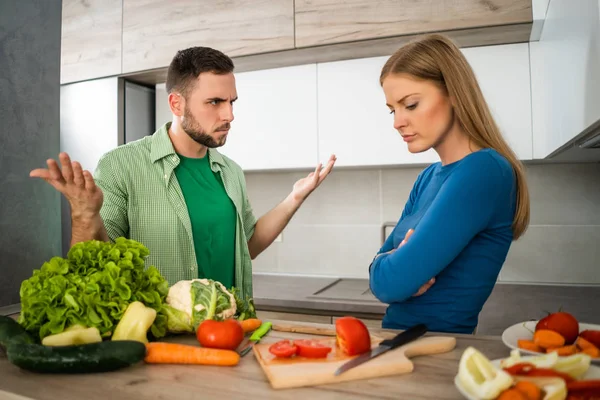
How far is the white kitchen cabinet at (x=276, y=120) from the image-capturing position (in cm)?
230

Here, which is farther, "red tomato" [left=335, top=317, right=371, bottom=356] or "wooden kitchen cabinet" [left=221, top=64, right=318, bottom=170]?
"wooden kitchen cabinet" [left=221, top=64, right=318, bottom=170]

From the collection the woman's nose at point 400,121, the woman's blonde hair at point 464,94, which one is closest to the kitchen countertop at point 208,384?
the woman's blonde hair at point 464,94

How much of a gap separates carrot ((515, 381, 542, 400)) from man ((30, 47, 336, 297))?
3.41 ft

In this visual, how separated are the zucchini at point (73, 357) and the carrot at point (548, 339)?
67 centimetres

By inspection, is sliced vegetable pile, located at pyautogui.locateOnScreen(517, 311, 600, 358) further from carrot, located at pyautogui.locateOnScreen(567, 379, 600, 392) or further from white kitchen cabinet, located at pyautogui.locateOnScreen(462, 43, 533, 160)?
white kitchen cabinet, located at pyautogui.locateOnScreen(462, 43, 533, 160)

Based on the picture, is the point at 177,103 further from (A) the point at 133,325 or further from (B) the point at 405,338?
(B) the point at 405,338

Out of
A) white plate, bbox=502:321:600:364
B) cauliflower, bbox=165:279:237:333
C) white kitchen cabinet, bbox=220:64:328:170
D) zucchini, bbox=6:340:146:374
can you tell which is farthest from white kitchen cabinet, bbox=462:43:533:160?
zucchini, bbox=6:340:146:374

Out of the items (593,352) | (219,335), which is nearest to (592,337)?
(593,352)

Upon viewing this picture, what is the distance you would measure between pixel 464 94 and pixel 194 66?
922 millimetres

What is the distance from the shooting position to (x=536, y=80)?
6.44 ft

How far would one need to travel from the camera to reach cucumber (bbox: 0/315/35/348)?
874 mm

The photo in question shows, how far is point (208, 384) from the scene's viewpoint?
2.66ft

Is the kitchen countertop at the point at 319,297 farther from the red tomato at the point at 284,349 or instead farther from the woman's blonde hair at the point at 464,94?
the red tomato at the point at 284,349

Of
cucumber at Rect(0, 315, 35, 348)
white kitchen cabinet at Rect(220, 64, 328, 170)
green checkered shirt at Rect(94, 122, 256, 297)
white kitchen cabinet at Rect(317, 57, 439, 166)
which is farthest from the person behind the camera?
white kitchen cabinet at Rect(220, 64, 328, 170)
